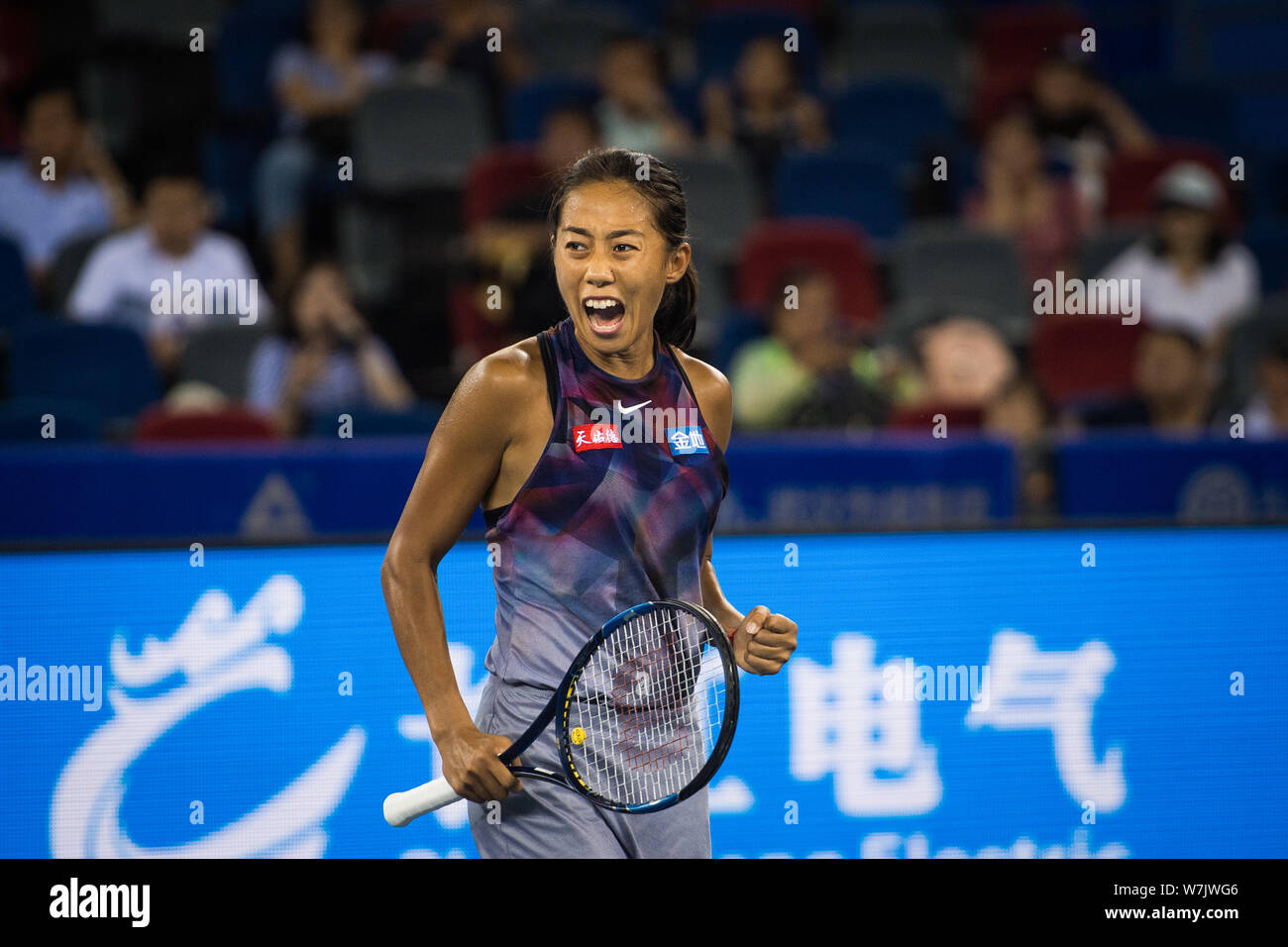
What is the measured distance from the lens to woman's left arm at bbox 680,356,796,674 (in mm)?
2318

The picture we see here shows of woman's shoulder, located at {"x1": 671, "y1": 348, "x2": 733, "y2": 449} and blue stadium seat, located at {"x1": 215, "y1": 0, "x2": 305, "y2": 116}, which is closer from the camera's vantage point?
woman's shoulder, located at {"x1": 671, "y1": 348, "x2": 733, "y2": 449}

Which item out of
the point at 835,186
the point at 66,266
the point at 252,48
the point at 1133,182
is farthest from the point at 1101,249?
the point at 66,266

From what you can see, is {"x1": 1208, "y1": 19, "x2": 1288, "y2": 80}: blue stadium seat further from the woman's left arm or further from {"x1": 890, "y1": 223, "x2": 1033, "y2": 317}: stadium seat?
the woman's left arm

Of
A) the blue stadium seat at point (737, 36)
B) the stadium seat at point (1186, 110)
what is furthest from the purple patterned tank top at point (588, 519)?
the stadium seat at point (1186, 110)

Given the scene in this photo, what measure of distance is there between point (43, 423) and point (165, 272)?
1315 millimetres

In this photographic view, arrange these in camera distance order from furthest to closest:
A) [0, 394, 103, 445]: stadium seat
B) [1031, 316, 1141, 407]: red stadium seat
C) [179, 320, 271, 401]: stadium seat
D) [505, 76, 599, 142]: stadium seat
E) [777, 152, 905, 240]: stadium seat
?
[505, 76, 599, 142]: stadium seat → [777, 152, 905, 240]: stadium seat → [1031, 316, 1141, 407]: red stadium seat → [179, 320, 271, 401]: stadium seat → [0, 394, 103, 445]: stadium seat

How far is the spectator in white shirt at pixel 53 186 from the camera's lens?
6328mm

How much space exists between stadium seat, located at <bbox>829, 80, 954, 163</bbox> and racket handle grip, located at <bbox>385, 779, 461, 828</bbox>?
18.3 ft

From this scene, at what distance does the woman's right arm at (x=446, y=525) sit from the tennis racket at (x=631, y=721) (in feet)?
0.31

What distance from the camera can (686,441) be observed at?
242 cm

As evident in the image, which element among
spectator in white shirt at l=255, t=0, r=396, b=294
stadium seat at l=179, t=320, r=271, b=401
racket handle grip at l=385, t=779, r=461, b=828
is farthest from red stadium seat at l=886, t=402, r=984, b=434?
racket handle grip at l=385, t=779, r=461, b=828

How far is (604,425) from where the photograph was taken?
7.75ft

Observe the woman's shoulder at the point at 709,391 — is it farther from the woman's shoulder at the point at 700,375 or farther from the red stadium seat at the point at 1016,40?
the red stadium seat at the point at 1016,40

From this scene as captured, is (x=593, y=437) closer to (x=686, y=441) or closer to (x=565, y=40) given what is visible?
(x=686, y=441)
